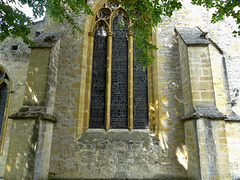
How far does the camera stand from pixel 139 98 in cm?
561

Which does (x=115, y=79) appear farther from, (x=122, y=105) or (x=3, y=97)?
(x=3, y=97)

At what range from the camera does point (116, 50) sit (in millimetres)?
6027

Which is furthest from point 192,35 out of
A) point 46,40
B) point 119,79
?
point 46,40

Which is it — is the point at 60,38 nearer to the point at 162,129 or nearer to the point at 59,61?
the point at 59,61

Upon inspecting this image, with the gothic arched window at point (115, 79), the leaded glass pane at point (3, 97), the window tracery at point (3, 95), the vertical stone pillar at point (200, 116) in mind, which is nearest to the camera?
the vertical stone pillar at point (200, 116)

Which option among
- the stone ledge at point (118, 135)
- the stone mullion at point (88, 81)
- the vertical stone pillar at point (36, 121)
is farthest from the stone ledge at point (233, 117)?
the vertical stone pillar at point (36, 121)

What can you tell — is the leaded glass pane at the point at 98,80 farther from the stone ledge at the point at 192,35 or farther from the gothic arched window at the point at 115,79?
the stone ledge at the point at 192,35

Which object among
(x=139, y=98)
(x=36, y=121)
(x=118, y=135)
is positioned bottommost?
(x=118, y=135)

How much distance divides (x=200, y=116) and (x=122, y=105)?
7.87 feet

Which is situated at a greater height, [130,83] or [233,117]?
[130,83]

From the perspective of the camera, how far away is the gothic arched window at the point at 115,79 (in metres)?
5.43

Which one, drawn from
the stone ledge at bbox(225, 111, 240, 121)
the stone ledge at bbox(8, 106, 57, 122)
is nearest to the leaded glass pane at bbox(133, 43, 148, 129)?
the stone ledge at bbox(225, 111, 240, 121)

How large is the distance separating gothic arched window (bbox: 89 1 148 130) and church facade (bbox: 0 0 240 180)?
0.11 feet

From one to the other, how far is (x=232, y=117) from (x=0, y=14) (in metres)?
7.41
